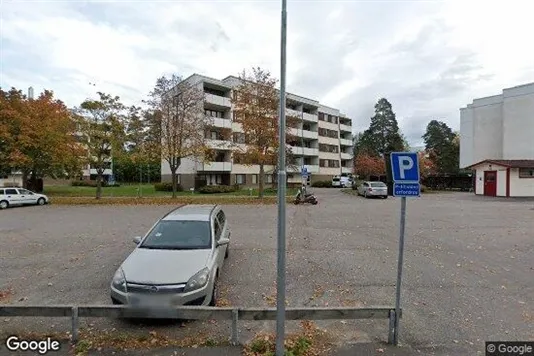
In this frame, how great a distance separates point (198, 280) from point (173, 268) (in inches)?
18.4

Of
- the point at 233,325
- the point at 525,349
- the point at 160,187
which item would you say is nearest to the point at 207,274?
the point at 233,325

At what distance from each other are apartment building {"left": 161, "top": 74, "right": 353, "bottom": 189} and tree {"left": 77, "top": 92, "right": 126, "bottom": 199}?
8899 mm

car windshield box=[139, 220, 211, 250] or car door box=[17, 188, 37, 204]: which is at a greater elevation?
car windshield box=[139, 220, 211, 250]

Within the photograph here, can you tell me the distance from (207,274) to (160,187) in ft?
120

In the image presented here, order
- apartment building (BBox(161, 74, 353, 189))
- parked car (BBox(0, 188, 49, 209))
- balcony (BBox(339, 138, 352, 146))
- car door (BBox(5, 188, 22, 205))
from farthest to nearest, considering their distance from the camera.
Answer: balcony (BBox(339, 138, 352, 146)), apartment building (BBox(161, 74, 353, 189)), car door (BBox(5, 188, 22, 205)), parked car (BBox(0, 188, 49, 209))

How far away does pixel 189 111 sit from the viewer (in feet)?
88.9

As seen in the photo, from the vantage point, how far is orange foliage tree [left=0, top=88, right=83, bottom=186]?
2500 cm

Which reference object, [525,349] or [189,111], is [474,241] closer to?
[525,349]

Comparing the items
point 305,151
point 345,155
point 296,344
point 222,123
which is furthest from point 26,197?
point 345,155

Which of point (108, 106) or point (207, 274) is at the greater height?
point (108, 106)

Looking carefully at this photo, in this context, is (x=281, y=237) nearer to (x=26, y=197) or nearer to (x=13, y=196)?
(x=13, y=196)

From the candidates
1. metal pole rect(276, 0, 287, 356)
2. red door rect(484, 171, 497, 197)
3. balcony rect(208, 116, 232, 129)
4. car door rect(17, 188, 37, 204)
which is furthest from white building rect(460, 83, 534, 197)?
car door rect(17, 188, 37, 204)

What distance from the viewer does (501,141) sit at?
38.9 m

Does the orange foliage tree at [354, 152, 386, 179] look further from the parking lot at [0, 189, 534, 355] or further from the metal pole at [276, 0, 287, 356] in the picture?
the metal pole at [276, 0, 287, 356]
